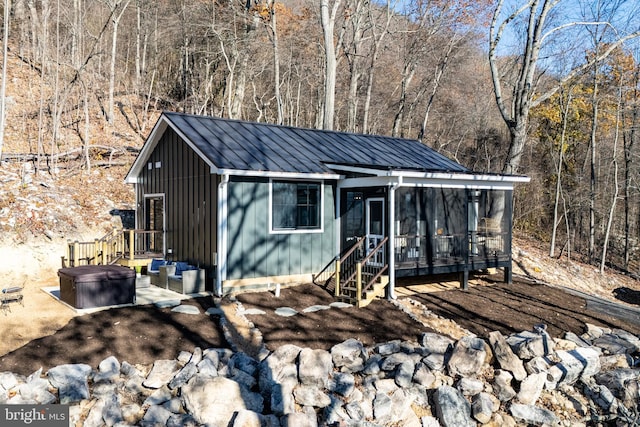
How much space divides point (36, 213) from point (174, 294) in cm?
649

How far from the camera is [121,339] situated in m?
7.30

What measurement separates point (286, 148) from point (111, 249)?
5375 millimetres

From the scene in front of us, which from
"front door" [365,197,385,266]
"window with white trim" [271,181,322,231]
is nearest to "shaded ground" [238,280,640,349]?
"window with white trim" [271,181,322,231]

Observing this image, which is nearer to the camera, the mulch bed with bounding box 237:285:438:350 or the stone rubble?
the stone rubble

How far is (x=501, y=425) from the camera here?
6.71 meters

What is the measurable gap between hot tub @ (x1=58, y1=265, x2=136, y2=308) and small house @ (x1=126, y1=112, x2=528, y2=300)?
1.79m

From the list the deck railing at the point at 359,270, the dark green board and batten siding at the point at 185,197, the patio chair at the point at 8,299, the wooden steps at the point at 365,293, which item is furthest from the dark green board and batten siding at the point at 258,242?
the patio chair at the point at 8,299

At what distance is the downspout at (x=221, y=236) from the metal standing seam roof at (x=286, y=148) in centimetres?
59

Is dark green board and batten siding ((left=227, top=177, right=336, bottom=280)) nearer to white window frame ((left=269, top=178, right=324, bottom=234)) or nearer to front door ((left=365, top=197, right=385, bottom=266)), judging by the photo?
white window frame ((left=269, top=178, right=324, bottom=234))

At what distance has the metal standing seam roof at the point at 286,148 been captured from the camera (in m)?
10.5

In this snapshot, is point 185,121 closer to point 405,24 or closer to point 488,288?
point 488,288

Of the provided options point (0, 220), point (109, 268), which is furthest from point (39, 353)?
point (0, 220)

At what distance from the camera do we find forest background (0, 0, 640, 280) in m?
17.7

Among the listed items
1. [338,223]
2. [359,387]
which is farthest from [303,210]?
[359,387]
